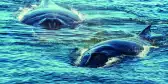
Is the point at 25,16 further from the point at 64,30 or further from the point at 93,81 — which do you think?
the point at 93,81

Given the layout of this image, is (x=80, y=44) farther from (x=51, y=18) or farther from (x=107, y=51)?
(x=51, y=18)

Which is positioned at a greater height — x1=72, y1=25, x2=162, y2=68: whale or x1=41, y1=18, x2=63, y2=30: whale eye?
x1=41, y1=18, x2=63, y2=30: whale eye

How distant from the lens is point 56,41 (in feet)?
58.1

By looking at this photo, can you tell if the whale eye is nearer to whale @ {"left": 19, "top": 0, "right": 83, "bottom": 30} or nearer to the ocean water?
whale @ {"left": 19, "top": 0, "right": 83, "bottom": 30}

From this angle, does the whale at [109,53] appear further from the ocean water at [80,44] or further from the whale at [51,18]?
the whale at [51,18]

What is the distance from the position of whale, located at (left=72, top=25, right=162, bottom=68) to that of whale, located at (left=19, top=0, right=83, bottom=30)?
4146mm

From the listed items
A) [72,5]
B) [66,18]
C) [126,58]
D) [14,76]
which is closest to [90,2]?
[72,5]

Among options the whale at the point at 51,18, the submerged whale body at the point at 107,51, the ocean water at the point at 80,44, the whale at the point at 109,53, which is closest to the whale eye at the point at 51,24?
the whale at the point at 51,18

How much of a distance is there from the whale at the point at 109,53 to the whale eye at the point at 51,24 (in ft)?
12.7

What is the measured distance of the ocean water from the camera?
13523 millimetres

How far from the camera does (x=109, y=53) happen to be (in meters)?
15.0

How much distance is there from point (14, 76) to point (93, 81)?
2.09 meters

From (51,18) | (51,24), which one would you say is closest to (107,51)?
(51,24)

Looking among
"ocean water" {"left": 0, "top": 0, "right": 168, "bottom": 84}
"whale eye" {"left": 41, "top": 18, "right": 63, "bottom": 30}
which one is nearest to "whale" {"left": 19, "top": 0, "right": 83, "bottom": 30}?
"whale eye" {"left": 41, "top": 18, "right": 63, "bottom": 30}
